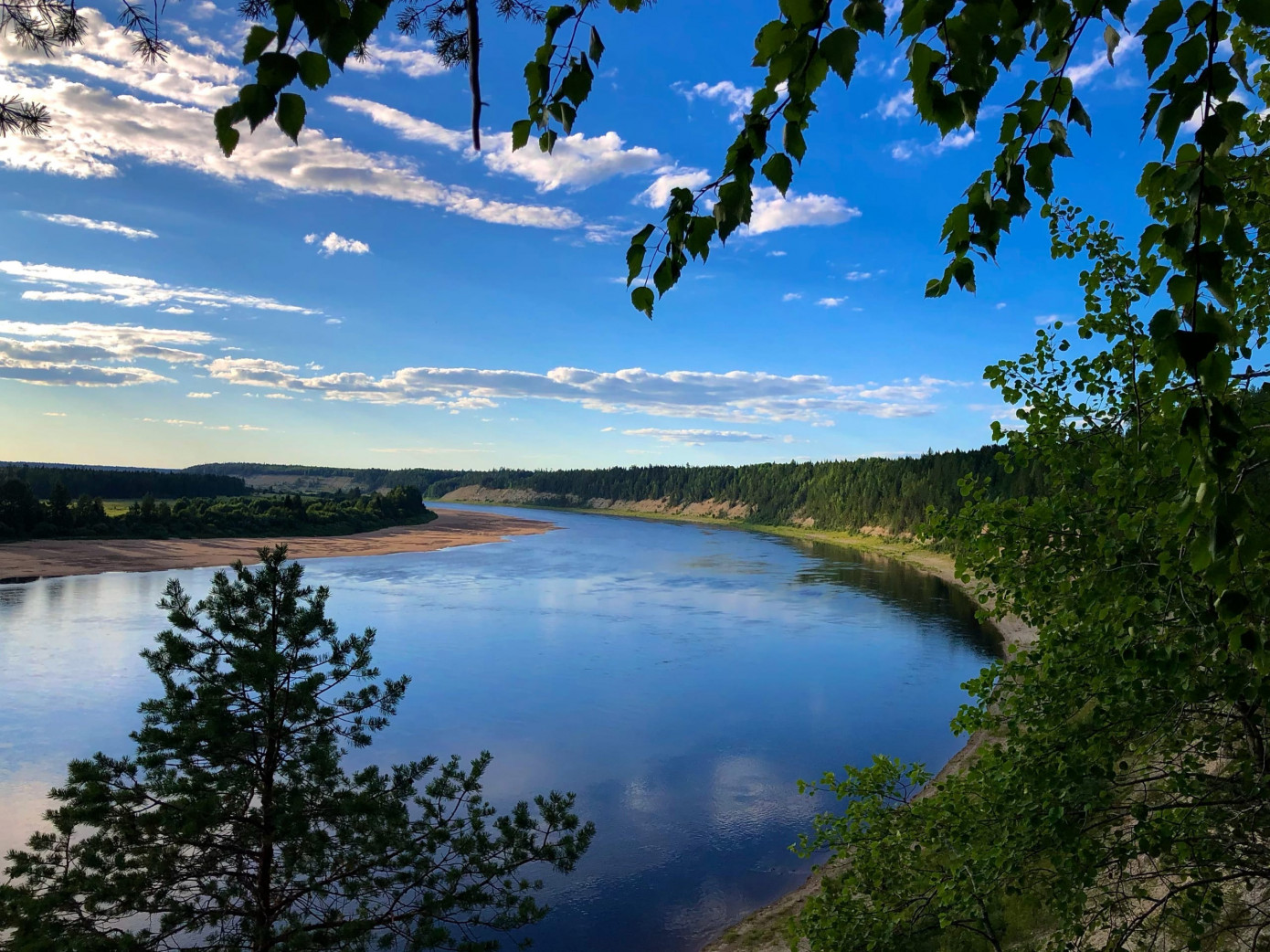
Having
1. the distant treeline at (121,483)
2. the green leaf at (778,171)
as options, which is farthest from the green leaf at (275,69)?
the distant treeline at (121,483)

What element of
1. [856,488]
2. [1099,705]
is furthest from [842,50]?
[856,488]

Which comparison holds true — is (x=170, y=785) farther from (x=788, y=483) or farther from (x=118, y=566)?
(x=788, y=483)

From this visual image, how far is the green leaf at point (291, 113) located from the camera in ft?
6.13

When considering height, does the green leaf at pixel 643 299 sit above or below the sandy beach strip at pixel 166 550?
above

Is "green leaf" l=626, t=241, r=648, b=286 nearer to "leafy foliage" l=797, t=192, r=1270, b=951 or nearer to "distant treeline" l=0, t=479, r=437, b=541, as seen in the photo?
"leafy foliage" l=797, t=192, r=1270, b=951

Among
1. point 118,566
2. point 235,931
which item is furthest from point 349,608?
point 235,931

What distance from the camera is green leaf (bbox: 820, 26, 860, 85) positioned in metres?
2.04

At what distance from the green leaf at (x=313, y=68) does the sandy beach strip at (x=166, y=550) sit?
68405mm

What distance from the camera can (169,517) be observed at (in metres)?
83.8

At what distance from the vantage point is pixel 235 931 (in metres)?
9.89

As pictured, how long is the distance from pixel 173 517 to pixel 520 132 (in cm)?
9701

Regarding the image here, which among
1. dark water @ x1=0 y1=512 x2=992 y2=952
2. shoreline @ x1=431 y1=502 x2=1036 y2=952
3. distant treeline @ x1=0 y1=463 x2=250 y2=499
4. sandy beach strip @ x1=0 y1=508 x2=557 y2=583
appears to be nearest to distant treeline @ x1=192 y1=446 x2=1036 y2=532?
shoreline @ x1=431 y1=502 x2=1036 y2=952

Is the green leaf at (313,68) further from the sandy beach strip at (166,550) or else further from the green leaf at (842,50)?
the sandy beach strip at (166,550)

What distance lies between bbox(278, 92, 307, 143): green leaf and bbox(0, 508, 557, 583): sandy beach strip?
68.4m
